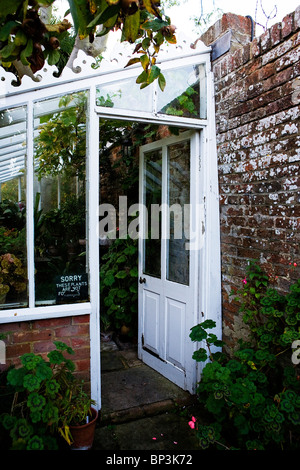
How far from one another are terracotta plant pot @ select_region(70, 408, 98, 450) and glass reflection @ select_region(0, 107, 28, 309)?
97 centimetres

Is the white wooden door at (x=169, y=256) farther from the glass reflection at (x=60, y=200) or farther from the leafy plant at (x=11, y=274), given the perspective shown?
the leafy plant at (x=11, y=274)

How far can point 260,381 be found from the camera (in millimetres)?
2236

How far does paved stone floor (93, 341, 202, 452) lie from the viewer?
8.24ft

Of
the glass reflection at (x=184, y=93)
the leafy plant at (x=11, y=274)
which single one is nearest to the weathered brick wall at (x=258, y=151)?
the glass reflection at (x=184, y=93)

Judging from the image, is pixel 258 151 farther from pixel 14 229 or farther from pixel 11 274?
pixel 11 274

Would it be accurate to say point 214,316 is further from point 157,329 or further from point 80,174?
point 80,174

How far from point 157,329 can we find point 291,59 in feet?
9.04

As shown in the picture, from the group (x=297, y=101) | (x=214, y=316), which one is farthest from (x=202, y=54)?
(x=214, y=316)

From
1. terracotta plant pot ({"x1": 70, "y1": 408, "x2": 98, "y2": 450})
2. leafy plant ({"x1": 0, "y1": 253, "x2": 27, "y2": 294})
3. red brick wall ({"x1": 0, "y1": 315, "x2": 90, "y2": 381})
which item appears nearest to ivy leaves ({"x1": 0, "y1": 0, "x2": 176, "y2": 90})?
leafy plant ({"x1": 0, "y1": 253, "x2": 27, "y2": 294})

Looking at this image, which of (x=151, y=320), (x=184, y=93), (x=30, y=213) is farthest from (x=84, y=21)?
(x=151, y=320)

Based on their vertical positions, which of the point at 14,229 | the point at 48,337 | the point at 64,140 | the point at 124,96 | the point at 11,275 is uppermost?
the point at 124,96

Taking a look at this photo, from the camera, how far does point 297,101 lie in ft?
7.19

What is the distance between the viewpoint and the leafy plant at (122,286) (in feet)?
13.6

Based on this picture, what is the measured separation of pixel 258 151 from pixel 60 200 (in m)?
1.63
